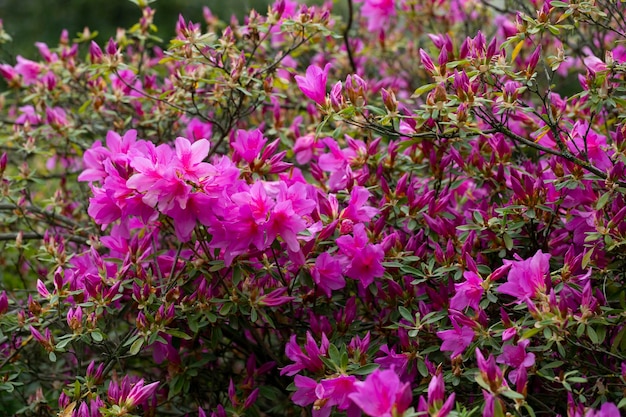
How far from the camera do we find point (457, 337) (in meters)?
1.55

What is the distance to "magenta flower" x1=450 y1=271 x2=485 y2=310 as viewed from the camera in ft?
5.14

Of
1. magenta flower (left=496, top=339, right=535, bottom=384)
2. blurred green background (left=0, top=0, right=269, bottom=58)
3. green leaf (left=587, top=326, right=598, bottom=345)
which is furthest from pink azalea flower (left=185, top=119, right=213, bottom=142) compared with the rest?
blurred green background (left=0, top=0, right=269, bottom=58)

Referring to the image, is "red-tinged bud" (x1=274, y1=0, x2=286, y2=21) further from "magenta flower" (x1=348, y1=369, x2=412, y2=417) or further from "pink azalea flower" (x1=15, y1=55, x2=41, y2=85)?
"magenta flower" (x1=348, y1=369, x2=412, y2=417)

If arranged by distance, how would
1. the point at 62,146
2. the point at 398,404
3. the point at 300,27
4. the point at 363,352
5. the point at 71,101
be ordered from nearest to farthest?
the point at 398,404 → the point at 363,352 → the point at 300,27 → the point at 62,146 → the point at 71,101

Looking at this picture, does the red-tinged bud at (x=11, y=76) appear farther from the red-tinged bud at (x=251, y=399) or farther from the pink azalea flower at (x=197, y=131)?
the red-tinged bud at (x=251, y=399)

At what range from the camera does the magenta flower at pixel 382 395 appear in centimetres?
120

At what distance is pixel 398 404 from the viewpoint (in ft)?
3.95

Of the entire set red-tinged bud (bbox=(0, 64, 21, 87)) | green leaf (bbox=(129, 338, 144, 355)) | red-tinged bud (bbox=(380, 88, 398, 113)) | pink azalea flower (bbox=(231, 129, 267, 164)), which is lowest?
green leaf (bbox=(129, 338, 144, 355))

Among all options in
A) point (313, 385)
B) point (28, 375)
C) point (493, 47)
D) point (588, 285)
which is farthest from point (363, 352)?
point (28, 375)

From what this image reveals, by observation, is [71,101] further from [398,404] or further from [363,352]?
[398,404]

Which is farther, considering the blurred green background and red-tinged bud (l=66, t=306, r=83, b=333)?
the blurred green background

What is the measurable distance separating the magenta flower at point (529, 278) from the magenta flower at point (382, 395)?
40 centimetres

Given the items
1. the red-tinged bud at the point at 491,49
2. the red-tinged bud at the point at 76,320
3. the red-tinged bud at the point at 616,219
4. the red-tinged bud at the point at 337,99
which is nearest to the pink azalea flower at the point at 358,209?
the red-tinged bud at the point at 337,99

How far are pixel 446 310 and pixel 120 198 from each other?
77 cm
